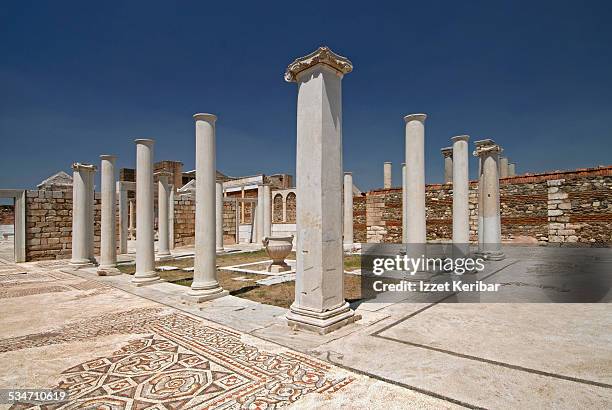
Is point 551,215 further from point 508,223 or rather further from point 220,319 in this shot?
point 220,319

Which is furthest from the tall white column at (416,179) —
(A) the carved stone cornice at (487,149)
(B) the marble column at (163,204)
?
(B) the marble column at (163,204)

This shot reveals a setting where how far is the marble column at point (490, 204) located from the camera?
10281 mm

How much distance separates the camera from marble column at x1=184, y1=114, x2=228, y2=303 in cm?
646

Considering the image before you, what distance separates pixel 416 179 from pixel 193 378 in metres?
6.09

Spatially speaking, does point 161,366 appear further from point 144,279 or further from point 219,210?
point 219,210

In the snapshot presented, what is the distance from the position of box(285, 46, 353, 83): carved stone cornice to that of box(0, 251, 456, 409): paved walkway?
369 centimetres

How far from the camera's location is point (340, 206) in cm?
471

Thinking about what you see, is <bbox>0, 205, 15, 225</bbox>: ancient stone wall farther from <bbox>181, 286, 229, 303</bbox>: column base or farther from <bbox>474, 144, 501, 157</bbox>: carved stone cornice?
<bbox>474, 144, 501, 157</bbox>: carved stone cornice

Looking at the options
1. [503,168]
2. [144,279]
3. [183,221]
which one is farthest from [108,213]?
[503,168]

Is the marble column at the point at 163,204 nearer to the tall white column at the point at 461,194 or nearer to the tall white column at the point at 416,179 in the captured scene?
the tall white column at the point at 416,179

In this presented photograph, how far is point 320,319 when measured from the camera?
4.31 m

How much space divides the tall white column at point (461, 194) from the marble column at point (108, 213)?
33.1 ft

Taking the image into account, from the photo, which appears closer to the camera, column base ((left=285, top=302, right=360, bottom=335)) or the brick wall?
column base ((left=285, top=302, right=360, bottom=335))

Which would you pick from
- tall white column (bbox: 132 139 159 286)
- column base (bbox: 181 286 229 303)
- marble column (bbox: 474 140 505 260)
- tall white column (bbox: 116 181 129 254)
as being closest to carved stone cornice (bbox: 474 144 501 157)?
marble column (bbox: 474 140 505 260)
